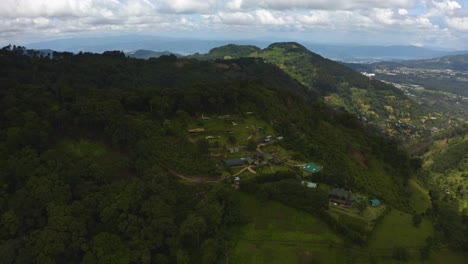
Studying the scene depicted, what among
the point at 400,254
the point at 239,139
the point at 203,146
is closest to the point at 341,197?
the point at 400,254

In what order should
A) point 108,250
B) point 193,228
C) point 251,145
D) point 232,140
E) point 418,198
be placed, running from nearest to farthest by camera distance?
point 108,250 < point 193,228 < point 251,145 < point 232,140 < point 418,198

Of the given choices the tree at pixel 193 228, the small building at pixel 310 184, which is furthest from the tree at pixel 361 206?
the tree at pixel 193 228

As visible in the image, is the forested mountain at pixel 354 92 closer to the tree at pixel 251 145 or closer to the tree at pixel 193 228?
the tree at pixel 251 145

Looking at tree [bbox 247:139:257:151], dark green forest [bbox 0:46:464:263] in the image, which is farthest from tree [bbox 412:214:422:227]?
tree [bbox 247:139:257:151]

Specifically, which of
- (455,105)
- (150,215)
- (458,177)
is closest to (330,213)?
(150,215)

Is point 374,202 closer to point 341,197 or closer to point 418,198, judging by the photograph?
point 341,197

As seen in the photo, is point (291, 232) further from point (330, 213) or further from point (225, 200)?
point (225, 200)
